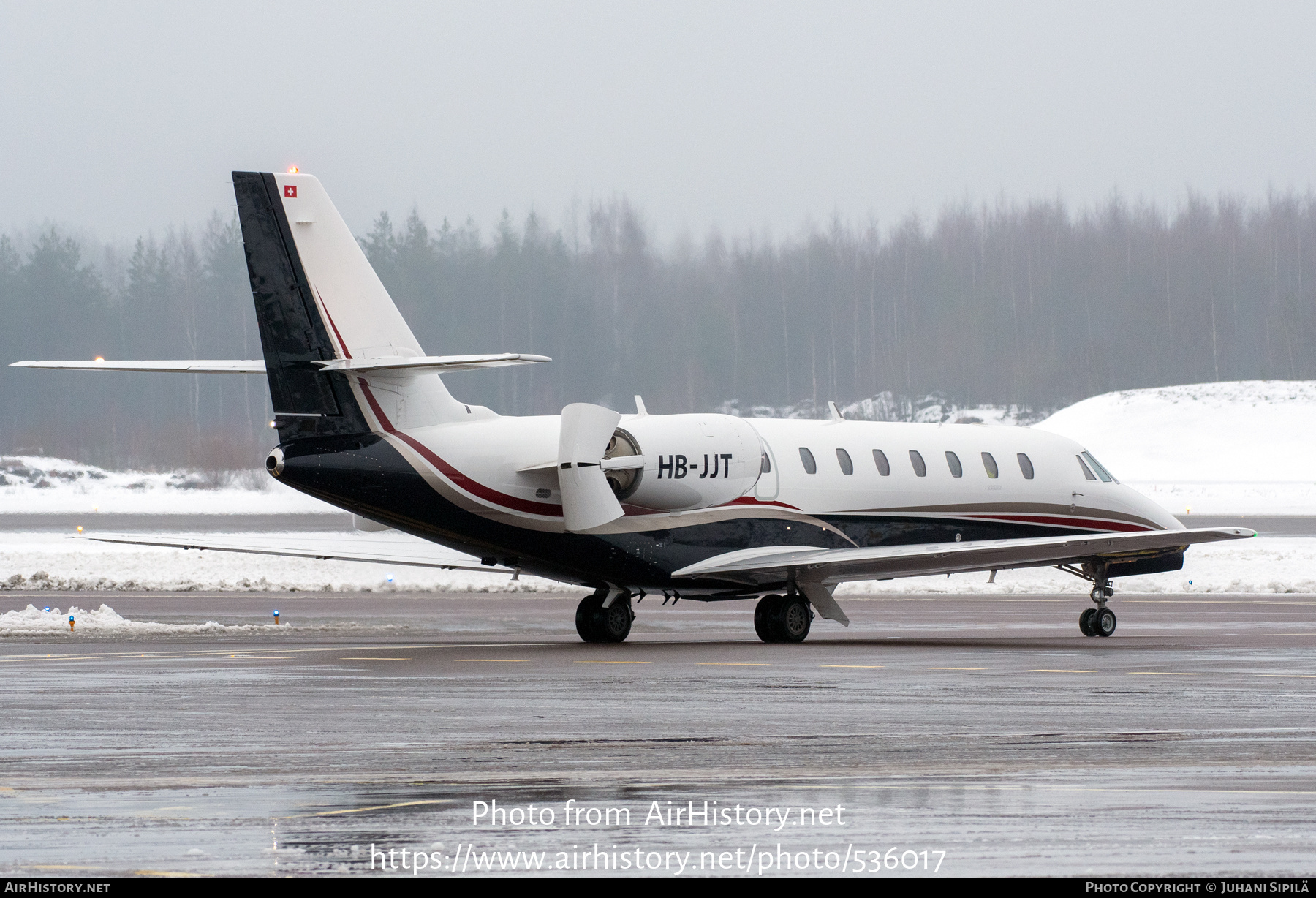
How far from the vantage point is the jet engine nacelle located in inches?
823

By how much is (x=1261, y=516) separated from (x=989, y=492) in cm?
3470

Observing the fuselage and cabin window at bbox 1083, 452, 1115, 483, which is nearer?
the fuselage

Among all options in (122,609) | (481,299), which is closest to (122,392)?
(481,299)

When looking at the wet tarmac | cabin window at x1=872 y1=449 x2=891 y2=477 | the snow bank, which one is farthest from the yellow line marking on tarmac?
the snow bank

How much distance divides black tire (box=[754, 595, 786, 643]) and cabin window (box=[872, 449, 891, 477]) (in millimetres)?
2616

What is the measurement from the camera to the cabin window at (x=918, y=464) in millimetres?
23969

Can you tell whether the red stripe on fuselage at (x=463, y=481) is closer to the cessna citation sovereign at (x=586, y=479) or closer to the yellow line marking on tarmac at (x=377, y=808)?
the cessna citation sovereign at (x=586, y=479)

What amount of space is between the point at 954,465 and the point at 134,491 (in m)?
56.0

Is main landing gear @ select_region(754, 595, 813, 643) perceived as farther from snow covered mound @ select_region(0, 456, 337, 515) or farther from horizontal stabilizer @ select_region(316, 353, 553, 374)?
snow covered mound @ select_region(0, 456, 337, 515)

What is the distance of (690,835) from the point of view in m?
7.45

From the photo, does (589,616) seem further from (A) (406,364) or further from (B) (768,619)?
(A) (406,364)

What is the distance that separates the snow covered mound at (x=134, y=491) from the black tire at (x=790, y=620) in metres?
42.3

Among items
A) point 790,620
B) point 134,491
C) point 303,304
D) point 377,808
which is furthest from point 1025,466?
point 134,491

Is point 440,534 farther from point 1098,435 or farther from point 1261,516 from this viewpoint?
point 1098,435
